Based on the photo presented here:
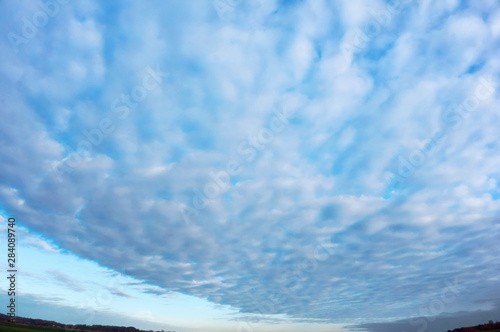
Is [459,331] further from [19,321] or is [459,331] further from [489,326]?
[19,321]

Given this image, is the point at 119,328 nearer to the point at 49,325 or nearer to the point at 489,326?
the point at 49,325

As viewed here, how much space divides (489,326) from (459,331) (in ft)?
27.8

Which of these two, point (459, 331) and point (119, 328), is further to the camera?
point (119, 328)

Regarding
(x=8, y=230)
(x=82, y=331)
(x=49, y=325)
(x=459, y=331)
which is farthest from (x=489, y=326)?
(x=49, y=325)

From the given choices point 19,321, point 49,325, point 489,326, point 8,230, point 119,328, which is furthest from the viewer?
point 119,328

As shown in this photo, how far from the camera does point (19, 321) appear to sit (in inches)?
4240

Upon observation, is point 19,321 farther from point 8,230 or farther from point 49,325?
point 8,230

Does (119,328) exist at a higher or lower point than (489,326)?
lower

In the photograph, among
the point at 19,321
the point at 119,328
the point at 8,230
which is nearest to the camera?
the point at 8,230

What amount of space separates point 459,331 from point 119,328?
141m

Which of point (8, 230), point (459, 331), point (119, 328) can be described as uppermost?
point (8, 230)

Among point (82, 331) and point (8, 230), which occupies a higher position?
point (8, 230)

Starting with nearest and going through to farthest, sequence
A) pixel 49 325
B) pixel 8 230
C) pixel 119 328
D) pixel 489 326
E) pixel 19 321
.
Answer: pixel 8 230 → pixel 489 326 → pixel 19 321 → pixel 49 325 → pixel 119 328

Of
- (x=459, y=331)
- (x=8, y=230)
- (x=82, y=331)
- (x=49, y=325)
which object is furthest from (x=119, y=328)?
(x=459, y=331)
